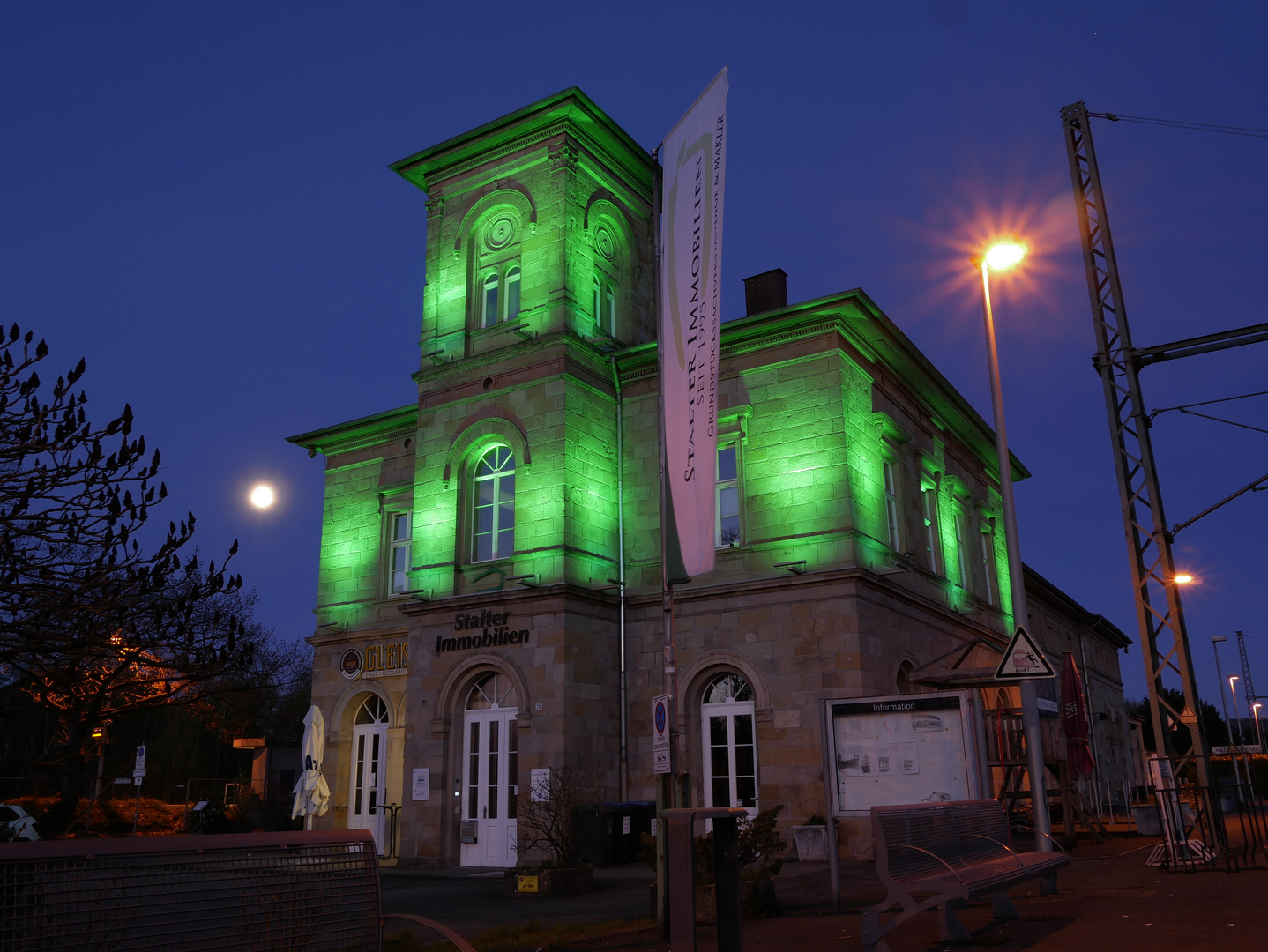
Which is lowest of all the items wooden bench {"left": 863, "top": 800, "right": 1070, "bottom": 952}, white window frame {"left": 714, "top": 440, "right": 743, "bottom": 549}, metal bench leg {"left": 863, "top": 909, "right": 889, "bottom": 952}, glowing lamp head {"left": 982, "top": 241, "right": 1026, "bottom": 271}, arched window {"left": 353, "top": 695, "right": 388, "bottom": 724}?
metal bench leg {"left": 863, "top": 909, "right": 889, "bottom": 952}

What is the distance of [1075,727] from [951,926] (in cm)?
1222

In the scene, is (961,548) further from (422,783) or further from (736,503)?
(422,783)

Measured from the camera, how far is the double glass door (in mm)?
23266

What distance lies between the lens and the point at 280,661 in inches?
2036

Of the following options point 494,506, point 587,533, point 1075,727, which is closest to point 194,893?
point 587,533

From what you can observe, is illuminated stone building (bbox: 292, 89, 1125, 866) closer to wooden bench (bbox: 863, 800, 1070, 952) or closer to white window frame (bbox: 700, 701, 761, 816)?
white window frame (bbox: 700, 701, 761, 816)

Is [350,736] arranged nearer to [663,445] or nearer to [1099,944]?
[663,445]

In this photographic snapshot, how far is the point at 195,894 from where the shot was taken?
428cm

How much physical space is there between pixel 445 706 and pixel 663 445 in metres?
10.9

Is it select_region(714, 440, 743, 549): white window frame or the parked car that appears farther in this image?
select_region(714, 440, 743, 549): white window frame

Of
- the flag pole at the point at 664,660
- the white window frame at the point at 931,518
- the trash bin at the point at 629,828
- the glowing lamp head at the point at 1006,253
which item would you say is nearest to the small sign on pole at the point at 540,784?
the trash bin at the point at 629,828

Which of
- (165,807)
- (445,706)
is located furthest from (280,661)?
(445,706)

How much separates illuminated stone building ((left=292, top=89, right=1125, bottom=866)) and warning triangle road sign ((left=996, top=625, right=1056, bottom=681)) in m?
6.75

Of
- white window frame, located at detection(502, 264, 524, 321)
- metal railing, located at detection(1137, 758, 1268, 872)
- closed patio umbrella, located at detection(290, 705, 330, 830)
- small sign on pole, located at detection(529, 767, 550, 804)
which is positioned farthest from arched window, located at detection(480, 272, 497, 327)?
metal railing, located at detection(1137, 758, 1268, 872)
